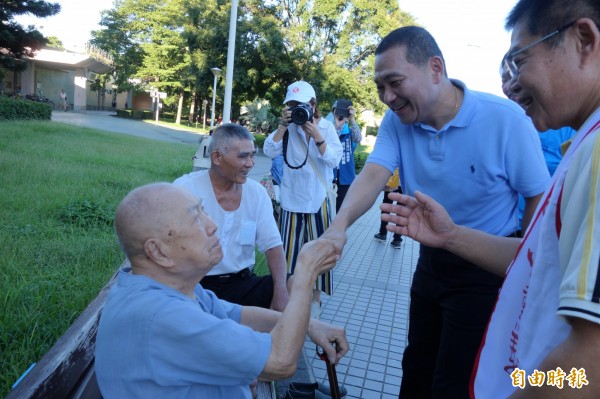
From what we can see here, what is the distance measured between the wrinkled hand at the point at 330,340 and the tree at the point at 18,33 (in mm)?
16882

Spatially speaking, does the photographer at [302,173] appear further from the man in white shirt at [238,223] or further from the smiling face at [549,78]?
the smiling face at [549,78]

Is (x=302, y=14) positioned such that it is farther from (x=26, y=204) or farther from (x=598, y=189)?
(x=598, y=189)

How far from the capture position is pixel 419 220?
71.9 inches

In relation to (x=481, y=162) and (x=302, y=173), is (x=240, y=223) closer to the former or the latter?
(x=302, y=173)

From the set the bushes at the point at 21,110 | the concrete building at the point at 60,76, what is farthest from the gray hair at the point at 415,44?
the concrete building at the point at 60,76

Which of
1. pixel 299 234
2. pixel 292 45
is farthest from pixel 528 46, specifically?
pixel 292 45

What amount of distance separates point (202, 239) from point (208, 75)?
76.1ft

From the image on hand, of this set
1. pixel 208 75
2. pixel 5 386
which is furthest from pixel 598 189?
pixel 208 75

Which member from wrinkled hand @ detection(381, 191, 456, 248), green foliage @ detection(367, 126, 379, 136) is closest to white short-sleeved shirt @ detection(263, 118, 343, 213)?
wrinkled hand @ detection(381, 191, 456, 248)

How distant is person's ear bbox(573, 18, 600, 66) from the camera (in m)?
1.03

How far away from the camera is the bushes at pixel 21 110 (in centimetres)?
1738

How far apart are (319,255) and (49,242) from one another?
3236mm

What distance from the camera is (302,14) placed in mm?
23328

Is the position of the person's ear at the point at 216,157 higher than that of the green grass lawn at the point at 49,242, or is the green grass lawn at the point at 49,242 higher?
the person's ear at the point at 216,157
